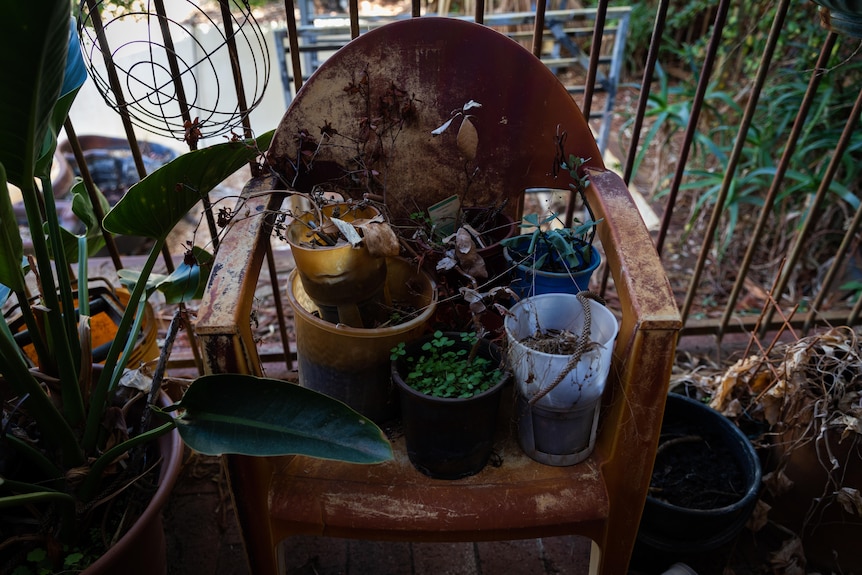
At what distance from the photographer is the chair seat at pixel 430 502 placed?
40.9 inches

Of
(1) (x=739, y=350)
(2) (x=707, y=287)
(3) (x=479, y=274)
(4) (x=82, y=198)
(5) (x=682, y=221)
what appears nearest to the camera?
(3) (x=479, y=274)

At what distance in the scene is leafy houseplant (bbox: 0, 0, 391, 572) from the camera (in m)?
0.87

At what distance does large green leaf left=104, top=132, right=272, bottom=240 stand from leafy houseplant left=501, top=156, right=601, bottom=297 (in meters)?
0.52

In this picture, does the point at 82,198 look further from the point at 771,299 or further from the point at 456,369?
the point at 771,299

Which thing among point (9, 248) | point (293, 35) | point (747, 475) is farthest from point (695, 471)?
point (9, 248)

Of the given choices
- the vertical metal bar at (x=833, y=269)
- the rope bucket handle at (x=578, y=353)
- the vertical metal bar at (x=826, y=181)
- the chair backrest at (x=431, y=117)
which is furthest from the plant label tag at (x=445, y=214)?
the vertical metal bar at (x=833, y=269)

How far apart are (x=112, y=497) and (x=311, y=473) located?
16.8 inches

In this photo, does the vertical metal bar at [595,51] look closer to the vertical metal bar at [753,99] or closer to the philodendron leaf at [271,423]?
the vertical metal bar at [753,99]

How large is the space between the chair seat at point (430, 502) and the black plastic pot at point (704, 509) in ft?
1.31

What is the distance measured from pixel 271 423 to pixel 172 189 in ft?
1.49

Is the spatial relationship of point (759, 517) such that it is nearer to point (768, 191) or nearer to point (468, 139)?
point (468, 139)

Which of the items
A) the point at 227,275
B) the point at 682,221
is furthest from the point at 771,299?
the point at 682,221

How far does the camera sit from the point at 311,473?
42.8 inches

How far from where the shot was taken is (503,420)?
3.99 ft
